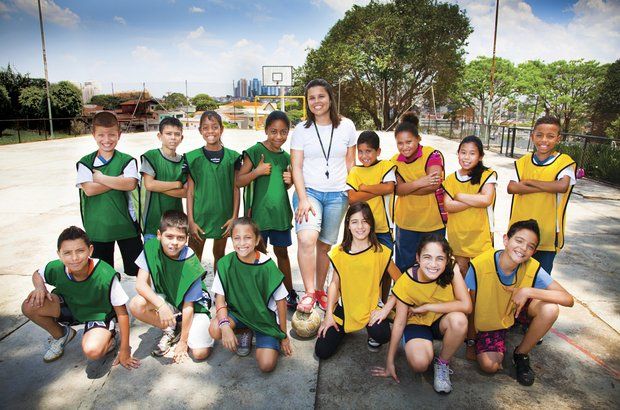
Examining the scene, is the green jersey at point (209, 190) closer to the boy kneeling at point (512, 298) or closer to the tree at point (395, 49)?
the boy kneeling at point (512, 298)

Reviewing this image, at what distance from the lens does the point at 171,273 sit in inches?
109

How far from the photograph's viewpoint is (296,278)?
3941 mm

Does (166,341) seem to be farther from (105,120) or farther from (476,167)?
(476,167)

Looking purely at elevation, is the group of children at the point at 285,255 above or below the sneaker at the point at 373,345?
above

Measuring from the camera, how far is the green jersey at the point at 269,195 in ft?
10.4

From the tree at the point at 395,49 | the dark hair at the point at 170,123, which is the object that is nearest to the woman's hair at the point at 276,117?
the dark hair at the point at 170,123

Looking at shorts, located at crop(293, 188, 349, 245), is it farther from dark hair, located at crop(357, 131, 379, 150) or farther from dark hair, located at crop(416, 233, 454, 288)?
dark hair, located at crop(416, 233, 454, 288)

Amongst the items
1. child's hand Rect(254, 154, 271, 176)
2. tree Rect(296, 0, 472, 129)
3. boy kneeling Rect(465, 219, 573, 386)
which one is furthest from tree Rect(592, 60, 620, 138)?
child's hand Rect(254, 154, 271, 176)

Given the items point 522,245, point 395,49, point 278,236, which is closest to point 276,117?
point 278,236

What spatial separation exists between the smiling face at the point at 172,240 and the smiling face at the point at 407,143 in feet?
5.56

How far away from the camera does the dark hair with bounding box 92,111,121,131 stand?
2.93 metres

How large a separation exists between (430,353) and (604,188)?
27.3ft

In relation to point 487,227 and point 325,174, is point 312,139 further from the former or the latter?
point 487,227

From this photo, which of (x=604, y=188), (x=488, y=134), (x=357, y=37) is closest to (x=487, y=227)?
(x=604, y=188)
